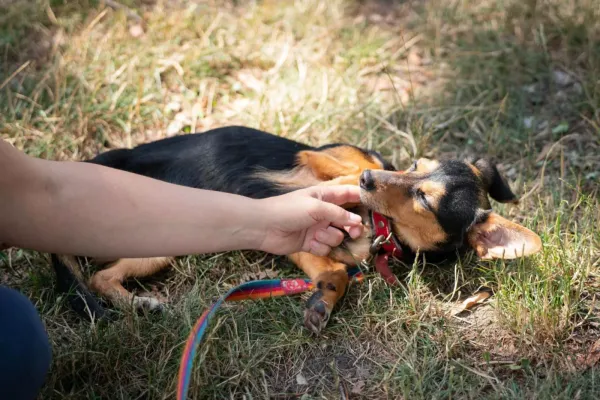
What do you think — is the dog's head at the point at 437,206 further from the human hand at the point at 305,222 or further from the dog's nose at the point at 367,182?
the human hand at the point at 305,222

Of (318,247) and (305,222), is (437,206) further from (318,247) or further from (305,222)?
(305,222)

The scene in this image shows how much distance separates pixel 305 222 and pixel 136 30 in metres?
3.57

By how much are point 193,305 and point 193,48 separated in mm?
2863

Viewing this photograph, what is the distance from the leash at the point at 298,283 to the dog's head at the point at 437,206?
0.29 feet

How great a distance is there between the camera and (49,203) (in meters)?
2.40

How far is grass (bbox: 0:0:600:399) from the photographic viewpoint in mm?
3119

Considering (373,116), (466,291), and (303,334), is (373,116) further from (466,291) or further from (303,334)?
(303,334)

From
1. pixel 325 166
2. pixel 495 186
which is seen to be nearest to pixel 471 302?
pixel 495 186

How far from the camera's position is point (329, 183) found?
13.0ft

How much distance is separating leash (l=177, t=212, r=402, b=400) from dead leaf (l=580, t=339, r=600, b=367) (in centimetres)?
100

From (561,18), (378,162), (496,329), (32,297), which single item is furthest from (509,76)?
(32,297)

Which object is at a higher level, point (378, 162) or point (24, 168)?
point (24, 168)

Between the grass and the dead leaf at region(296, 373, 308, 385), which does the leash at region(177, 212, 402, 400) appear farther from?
the dead leaf at region(296, 373, 308, 385)

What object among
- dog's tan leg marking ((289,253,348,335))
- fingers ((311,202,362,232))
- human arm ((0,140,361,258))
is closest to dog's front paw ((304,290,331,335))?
dog's tan leg marking ((289,253,348,335))
